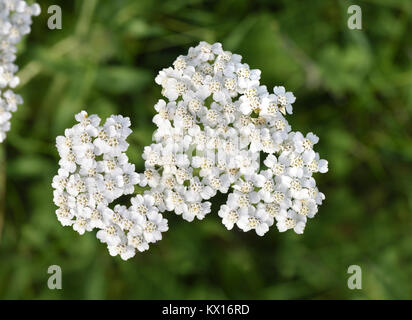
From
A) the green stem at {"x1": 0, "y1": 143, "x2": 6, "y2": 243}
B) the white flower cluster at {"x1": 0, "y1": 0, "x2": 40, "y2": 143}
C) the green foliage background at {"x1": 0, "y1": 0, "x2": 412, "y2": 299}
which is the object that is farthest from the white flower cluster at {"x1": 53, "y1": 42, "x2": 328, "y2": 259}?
the green stem at {"x1": 0, "y1": 143, "x2": 6, "y2": 243}

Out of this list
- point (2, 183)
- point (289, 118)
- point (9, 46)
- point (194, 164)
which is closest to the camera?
point (194, 164)

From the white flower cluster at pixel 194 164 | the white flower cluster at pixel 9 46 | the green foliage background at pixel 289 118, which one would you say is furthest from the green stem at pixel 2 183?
the white flower cluster at pixel 194 164

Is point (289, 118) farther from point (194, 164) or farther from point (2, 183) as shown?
point (2, 183)

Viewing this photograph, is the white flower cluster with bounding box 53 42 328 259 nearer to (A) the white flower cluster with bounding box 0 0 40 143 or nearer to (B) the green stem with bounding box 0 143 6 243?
(A) the white flower cluster with bounding box 0 0 40 143

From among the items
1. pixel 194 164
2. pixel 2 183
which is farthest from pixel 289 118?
pixel 2 183

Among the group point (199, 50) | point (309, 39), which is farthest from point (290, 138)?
point (309, 39)
